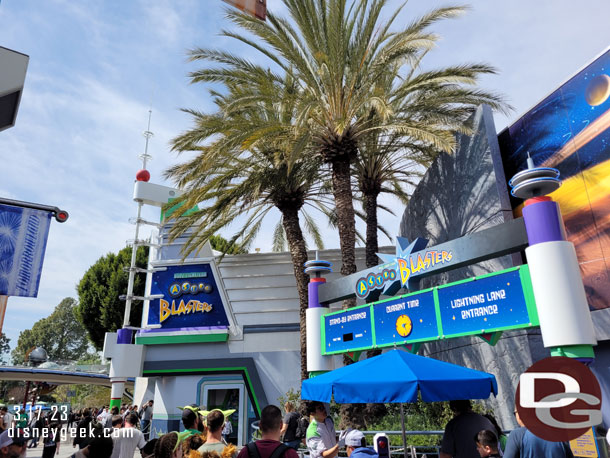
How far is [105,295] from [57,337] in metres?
51.8

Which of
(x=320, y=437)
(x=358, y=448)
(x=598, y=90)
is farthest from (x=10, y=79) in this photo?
(x=598, y=90)

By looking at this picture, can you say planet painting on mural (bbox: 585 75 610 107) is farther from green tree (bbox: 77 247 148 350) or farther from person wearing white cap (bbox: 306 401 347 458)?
green tree (bbox: 77 247 148 350)

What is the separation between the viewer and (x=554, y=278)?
6980 millimetres

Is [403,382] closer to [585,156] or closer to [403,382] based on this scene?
[403,382]

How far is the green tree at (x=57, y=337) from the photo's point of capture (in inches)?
2810

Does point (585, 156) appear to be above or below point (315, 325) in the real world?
above

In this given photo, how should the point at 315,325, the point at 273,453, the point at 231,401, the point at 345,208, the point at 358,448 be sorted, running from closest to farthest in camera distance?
the point at 273,453 → the point at 358,448 → the point at 315,325 → the point at 345,208 → the point at 231,401

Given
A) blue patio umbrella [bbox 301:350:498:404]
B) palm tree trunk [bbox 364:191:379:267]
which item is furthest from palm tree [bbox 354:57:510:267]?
blue patio umbrella [bbox 301:350:498:404]

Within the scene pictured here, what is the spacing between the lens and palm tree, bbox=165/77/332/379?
1256 centimetres

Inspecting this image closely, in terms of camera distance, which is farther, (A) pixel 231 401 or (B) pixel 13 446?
(A) pixel 231 401

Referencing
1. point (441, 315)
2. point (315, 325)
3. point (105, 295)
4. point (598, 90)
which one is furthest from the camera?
point (105, 295)

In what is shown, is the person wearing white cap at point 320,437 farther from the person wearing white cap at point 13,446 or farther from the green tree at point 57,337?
the green tree at point 57,337

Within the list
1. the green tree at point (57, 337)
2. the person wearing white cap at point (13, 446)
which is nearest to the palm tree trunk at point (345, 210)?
the person wearing white cap at point (13, 446)

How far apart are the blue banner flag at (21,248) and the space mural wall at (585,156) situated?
9.74 metres
